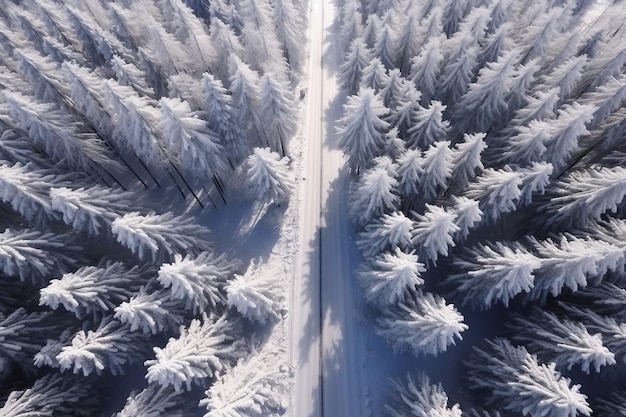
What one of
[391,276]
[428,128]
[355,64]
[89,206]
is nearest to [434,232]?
[391,276]

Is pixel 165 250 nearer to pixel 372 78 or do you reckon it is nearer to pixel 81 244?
pixel 81 244

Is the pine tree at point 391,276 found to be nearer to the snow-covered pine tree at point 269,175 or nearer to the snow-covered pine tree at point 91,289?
the snow-covered pine tree at point 269,175

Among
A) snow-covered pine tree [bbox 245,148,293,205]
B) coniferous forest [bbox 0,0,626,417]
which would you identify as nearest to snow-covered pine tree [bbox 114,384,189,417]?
coniferous forest [bbox 0,0,626,417]

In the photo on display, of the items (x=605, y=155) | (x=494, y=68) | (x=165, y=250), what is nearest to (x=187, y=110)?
(x=165, y=250)

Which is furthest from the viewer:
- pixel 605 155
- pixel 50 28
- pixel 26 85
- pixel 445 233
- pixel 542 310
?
pixel 50 28

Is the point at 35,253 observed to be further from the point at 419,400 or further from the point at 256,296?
the point at 419,400
